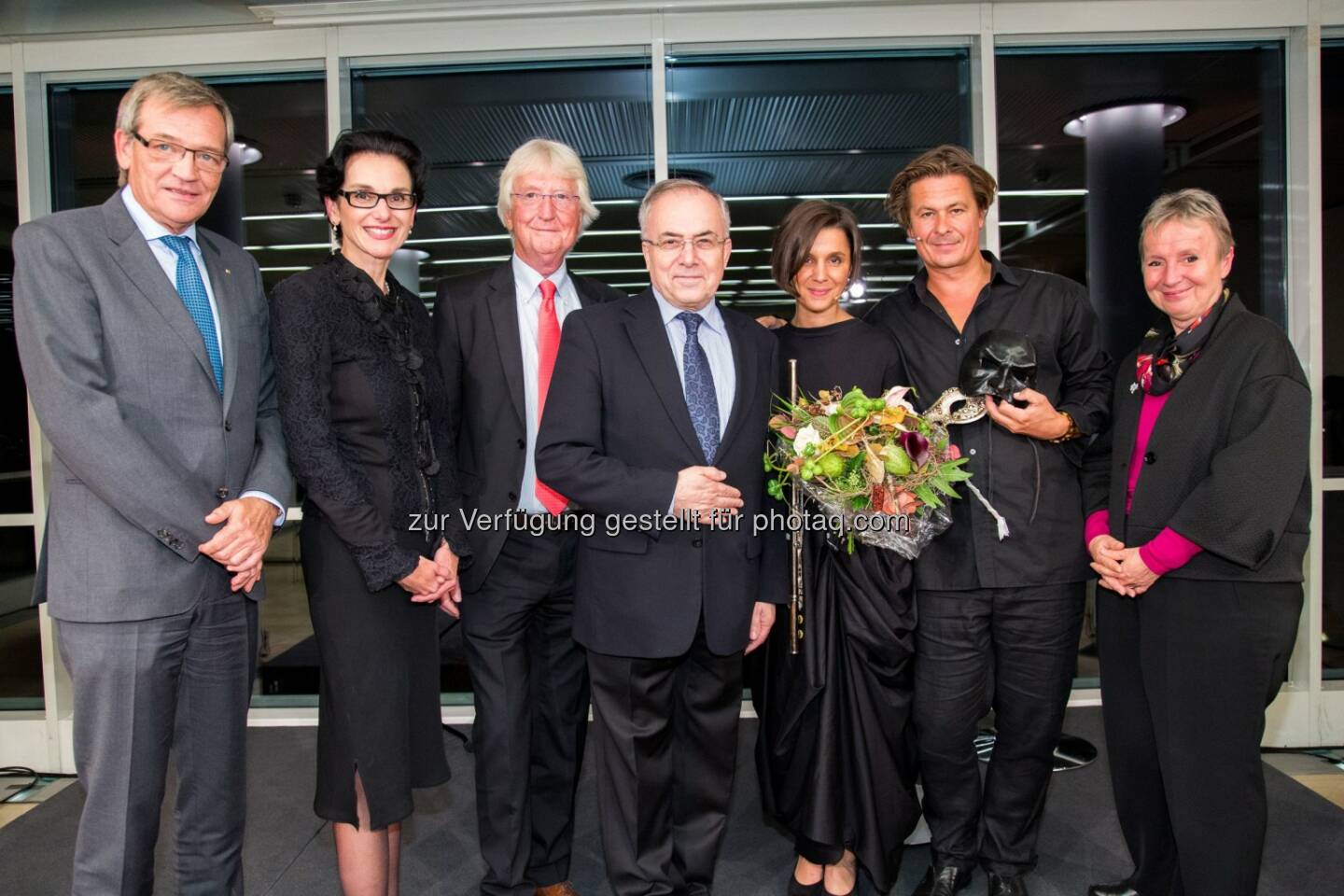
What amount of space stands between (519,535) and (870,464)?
3.40ft

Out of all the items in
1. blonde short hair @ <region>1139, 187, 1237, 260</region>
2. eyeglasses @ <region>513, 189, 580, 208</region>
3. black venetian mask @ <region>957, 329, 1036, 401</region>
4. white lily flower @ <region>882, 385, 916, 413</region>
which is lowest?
white lily flower @ <region>882, 385, 916, 413</region>

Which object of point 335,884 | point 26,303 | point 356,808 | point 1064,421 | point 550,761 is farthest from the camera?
point 335,884

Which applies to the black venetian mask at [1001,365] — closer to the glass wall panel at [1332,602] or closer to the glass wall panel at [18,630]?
the glass wall panel at [1332,602]

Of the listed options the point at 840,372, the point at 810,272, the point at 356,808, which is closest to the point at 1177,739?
the point at 840,372

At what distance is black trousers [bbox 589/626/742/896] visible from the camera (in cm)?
249

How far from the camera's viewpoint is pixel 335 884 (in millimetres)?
2992

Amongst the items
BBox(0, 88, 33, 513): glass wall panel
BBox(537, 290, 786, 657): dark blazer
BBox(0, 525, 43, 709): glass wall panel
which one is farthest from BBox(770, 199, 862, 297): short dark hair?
BBox(0, 525, 43, 709): glass wall panel

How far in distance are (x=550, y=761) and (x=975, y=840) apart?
1.36m

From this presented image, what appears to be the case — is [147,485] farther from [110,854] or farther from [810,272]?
[810,272]

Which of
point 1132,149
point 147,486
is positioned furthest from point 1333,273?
point 147,486

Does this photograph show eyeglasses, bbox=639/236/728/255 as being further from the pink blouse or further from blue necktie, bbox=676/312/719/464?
the pink blouse

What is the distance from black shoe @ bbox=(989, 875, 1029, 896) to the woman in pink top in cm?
42

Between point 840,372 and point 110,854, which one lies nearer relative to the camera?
point 110,854

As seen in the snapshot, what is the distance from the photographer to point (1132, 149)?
184 inches
